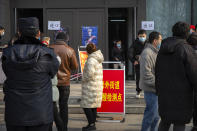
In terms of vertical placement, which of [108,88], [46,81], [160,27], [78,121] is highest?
[160,27]

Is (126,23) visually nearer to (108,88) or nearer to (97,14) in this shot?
(97,14)

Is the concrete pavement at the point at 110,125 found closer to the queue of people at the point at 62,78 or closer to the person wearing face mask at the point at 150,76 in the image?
the queue of people at the point at 62,78

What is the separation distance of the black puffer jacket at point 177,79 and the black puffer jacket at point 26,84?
1.59 m

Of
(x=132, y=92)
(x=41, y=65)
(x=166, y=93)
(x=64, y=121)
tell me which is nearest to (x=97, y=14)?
(x=132, y=92)

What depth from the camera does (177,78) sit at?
4301mm

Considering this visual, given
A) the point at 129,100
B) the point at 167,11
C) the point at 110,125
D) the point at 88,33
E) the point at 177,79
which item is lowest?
the point at 110,125

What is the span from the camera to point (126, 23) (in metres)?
13.8

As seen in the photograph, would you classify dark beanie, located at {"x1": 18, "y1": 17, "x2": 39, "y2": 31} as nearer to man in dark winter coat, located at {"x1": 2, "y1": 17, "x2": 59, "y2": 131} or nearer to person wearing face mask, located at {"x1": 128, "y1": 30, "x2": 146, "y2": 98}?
man in dark winter coat, located at {"x1": 2, "y1": 17, "x2": 59, "y2": 131}

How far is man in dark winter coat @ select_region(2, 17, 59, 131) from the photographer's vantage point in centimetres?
348

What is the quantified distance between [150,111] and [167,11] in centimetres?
743

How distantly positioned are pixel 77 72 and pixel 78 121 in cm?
490

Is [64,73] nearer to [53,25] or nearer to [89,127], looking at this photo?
[89,127]

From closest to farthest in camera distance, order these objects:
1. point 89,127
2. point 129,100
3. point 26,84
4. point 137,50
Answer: point 26,84 < point 89,127 < point 137,50 < point 129,100

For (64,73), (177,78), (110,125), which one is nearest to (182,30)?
(177,78)
